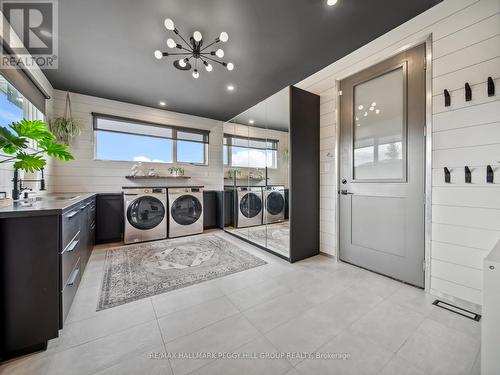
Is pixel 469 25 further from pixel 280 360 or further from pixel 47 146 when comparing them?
pixel 47 146

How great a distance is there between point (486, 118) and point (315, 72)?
208cm

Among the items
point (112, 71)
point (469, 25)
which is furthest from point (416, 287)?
point (112, 71)

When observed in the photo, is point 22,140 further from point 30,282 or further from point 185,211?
point 185,211

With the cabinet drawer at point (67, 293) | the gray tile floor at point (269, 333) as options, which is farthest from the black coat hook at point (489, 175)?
the cabinet drawer at point (67, 293)

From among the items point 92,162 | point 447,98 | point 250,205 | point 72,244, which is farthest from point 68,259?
point 447,98

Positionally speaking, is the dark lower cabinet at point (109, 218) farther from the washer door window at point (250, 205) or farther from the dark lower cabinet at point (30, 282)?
the dark lower cabinet at point (30, 282)

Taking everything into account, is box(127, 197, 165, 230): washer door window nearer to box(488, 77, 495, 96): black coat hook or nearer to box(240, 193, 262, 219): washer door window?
box(240, 193, 262, 219): washer door window

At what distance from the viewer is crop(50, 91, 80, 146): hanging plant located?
3492mm

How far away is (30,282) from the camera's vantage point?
1294mm

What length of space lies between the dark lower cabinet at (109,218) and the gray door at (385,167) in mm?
3775

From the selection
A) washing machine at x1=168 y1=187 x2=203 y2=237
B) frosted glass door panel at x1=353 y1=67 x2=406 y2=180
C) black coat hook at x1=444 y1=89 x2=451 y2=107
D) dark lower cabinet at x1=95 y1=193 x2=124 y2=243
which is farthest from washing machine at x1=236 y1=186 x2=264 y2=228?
black coat hook at x1=444 y1=89 x2=451 y2=107

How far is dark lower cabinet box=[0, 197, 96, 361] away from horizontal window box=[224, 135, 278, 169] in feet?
8.36

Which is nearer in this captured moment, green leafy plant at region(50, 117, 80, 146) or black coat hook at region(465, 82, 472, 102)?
black coat hook at region(465, 82, 472, 102)

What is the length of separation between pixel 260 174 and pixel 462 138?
8.08 ft
